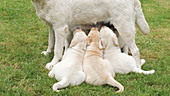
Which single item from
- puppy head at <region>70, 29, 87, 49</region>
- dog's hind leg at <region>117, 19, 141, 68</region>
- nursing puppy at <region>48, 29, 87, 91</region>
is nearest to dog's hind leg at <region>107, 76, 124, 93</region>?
nursing puppy at <region>48, 29, 87, 91</region>

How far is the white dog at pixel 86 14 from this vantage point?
15.6 feet

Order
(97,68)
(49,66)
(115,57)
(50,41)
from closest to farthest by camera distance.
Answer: (97,68), (115,57), (49,66), (50,41)

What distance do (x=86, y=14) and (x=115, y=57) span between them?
959 mm

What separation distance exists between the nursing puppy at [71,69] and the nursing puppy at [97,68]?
88mm

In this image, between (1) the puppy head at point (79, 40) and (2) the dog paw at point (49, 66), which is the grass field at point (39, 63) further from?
(1) the puppy head at point (79, 40)

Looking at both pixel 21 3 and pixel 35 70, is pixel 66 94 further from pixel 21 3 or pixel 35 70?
pixel 21 3

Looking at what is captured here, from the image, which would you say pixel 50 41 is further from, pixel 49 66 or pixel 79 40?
pixel 79 40

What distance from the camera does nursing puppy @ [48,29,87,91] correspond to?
12.8 ft

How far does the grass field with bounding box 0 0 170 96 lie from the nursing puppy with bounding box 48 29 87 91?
0.09 m

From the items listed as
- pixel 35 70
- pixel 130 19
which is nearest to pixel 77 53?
pixel 35 70

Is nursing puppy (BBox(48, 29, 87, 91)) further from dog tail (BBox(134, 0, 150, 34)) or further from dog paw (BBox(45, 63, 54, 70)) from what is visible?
dog tail (BBox(134, 0, 150, 34))

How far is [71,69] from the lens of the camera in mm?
3967

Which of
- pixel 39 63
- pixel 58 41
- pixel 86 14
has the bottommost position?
pixel 39 63

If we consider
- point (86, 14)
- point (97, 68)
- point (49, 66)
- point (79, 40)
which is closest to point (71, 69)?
point (97, 68)
